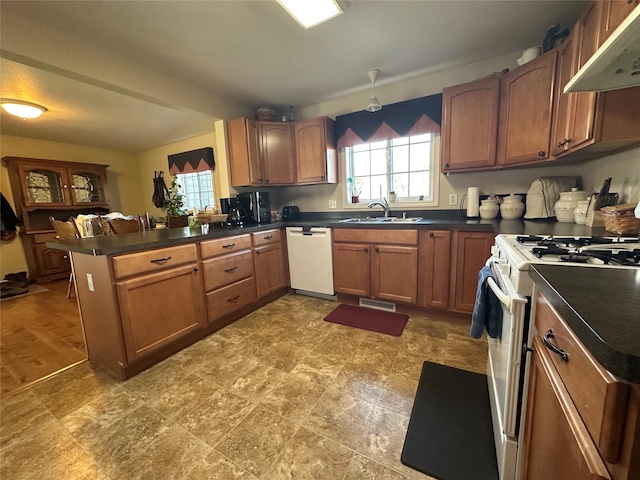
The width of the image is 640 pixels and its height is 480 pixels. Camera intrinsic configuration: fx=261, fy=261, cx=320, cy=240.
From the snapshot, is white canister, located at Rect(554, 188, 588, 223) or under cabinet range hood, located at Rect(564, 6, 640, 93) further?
white canister, located at Rect(554, 188, 588, 223)

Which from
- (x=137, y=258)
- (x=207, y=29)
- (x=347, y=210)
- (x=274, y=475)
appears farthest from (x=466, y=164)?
(x=137, y=258)

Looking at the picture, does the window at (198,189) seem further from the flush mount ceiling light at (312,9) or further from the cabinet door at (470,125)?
the cabinet door at (470,125)

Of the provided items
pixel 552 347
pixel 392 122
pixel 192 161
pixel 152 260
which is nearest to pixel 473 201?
pixel 392 122

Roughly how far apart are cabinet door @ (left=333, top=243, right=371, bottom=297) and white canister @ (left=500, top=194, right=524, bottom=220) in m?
1.19

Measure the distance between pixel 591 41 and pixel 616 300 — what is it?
1.56 meters

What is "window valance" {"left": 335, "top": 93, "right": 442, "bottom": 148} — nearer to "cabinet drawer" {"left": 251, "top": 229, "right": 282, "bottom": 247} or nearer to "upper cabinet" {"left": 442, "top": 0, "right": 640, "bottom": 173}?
"upper cabinet" {"left": 442, "top": 0, "right": 640, "bottom": 173}

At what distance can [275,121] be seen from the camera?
126 inches

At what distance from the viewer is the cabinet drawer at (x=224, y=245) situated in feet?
7.14

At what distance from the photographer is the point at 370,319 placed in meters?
2.45

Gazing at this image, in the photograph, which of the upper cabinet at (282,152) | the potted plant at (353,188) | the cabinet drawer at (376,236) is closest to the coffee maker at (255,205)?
the upper cabinet at (282,152)

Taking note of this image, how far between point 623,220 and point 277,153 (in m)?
2.92

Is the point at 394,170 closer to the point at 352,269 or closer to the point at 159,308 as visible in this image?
the point at 352,269

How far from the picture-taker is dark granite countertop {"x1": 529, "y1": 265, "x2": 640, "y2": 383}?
0.36 meters

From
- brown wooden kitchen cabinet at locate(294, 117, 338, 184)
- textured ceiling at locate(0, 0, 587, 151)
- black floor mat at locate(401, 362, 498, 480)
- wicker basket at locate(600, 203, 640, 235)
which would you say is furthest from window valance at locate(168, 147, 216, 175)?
wicker basket at locate(600, 203, 640, 235)
